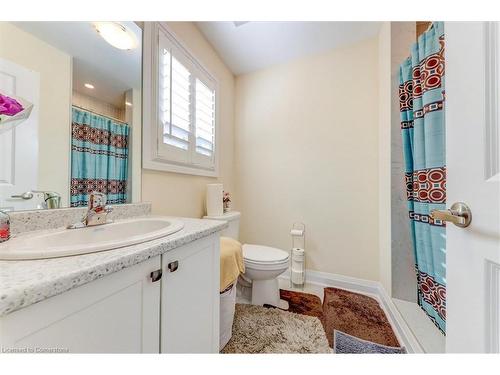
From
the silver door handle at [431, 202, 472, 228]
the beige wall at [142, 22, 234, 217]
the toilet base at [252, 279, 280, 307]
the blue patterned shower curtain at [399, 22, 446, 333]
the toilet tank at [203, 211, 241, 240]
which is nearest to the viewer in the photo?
the silver door handle at [431, 202, 472, 228]

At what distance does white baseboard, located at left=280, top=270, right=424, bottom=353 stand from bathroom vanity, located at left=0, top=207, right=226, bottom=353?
1.13m

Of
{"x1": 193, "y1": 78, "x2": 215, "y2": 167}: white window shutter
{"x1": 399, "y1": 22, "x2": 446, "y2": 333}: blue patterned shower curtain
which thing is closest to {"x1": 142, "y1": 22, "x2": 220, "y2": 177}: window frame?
{"x1": 193, "y1": 78, "x2": 215, "y2": 167}: white window shutter

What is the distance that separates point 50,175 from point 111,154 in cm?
28

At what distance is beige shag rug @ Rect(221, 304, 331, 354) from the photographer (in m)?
1.09

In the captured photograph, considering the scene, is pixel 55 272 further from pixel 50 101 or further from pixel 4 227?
pixel 50 101

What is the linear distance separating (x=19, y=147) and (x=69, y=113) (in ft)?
0.74

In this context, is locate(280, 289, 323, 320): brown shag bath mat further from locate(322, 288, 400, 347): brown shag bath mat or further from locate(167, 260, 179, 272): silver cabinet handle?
locate(167, 260, 179, 272): silver cabinet handle

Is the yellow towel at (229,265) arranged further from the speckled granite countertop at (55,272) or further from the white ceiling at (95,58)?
the white ceiling at (95,58)

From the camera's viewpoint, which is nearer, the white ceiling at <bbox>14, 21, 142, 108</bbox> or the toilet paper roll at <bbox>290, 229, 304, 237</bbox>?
the white ceiling at <bbox>14, 21, 142, 108</bbox>

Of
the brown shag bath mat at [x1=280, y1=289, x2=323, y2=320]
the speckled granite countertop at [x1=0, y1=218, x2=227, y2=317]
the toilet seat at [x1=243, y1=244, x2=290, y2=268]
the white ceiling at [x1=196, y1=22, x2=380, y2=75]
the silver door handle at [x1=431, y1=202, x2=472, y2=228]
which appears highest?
the white ceiling at [x1=196, y1=22, x2=380, y2=75]

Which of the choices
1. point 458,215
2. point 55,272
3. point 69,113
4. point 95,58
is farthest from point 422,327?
point 95,58

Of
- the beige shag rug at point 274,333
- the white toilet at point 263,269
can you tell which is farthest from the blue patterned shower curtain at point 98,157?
the beige shag rug at point 274,333

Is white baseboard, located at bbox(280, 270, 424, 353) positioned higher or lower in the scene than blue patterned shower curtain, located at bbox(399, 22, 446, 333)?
lower
